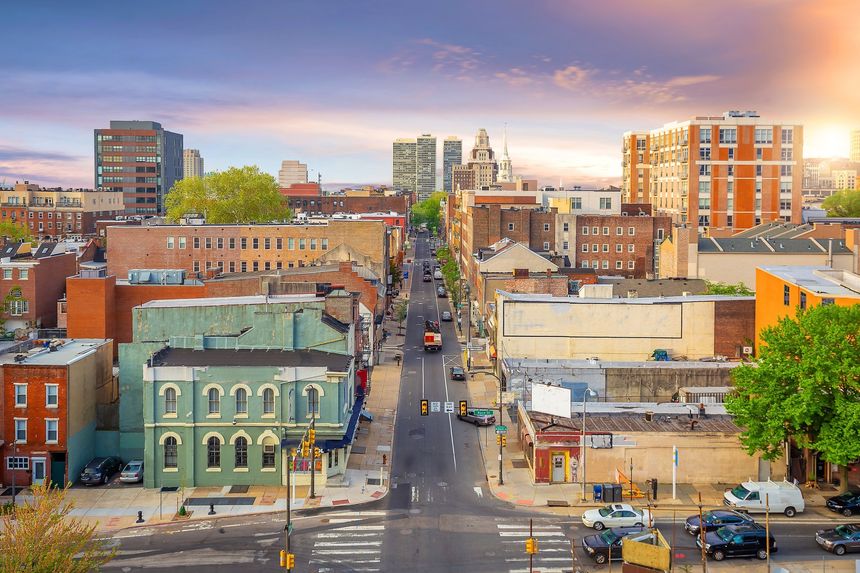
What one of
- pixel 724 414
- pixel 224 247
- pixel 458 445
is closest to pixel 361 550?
pixel 458 445

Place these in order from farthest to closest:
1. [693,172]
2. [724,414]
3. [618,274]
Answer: [693,172]
[618,274]
[724,414]

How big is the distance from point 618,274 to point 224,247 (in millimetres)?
57466

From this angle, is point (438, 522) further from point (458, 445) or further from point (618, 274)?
point (618, 274)

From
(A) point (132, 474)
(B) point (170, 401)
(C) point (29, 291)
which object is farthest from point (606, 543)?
(C) point (29, 291)

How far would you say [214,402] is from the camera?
171 ft

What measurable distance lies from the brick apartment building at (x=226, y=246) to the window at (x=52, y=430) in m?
65.6

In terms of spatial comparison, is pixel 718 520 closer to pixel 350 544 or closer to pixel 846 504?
pixel 846 504

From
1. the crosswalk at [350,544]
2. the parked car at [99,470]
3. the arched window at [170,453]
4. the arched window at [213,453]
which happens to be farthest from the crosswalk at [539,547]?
the parked car at [99,470]

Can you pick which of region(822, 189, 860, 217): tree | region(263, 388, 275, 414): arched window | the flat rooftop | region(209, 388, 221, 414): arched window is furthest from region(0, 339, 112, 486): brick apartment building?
region(822, 189, 860, 217): tree

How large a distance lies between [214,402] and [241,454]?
11.6 ft

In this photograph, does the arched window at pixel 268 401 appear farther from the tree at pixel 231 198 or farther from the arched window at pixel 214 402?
the tree at pixel 231 198

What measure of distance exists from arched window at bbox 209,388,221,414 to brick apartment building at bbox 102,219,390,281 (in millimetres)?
65472

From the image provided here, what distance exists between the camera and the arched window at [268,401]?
171ft

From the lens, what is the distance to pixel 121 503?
4909 cm
